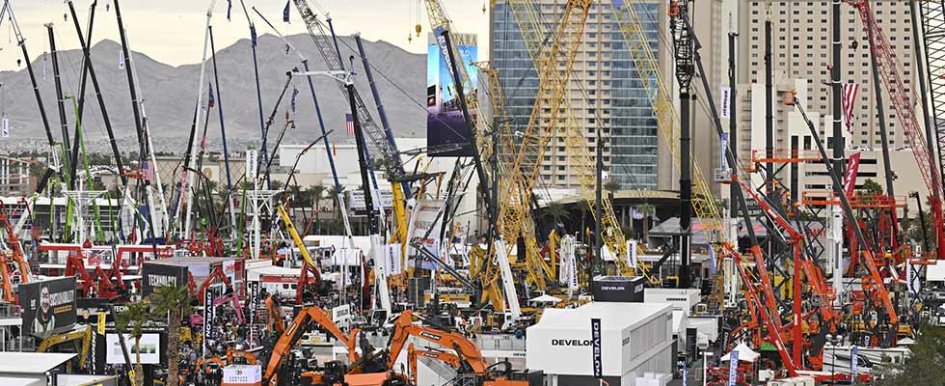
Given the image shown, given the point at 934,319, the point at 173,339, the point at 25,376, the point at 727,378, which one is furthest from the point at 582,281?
the point at 25,376

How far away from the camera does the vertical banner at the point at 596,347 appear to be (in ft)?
145

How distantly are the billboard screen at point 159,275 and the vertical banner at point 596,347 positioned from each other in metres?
21.6

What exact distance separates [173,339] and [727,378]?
16161 mm

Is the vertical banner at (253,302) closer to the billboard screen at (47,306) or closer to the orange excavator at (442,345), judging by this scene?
the billboard screen at (47,306)

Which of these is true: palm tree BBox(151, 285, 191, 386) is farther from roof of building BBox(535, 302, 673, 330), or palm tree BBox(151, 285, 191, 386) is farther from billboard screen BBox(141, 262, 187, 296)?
billboard screen BBox(141, 262, 187, 296)

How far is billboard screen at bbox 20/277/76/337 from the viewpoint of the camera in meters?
47.9

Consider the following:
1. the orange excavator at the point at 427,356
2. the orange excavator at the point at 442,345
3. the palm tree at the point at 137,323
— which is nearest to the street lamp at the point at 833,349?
the orange excavator at the point at 442,345

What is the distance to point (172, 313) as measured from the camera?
44469mm

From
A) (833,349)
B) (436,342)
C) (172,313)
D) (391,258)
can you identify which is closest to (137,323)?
(172,313)

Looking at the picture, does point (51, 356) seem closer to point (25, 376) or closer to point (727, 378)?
point (25, 376)

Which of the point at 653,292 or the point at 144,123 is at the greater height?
the point at 144,123

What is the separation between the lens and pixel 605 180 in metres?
186

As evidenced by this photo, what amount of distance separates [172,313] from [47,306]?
6.35 metres

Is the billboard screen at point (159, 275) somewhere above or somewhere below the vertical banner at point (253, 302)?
above
